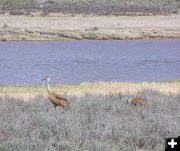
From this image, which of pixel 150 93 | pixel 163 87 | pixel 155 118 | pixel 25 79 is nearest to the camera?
pixel 155 118

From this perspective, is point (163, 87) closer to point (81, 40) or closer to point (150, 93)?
point (150, 93)

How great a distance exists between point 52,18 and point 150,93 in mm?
47694

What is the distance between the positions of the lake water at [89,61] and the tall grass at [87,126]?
13.8m

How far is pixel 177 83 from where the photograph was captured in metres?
24.6

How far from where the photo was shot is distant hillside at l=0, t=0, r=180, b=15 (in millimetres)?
73625

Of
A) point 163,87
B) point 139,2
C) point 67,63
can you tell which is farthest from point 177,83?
point 139,2

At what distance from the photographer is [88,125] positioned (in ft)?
40.3

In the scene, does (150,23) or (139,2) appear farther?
(139,2)

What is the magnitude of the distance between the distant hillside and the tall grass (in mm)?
56426

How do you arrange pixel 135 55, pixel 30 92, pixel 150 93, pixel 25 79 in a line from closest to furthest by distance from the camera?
1. pixel 150 93
2. pixel 30 92
3. pixel 25 79
4. pixel 135 55

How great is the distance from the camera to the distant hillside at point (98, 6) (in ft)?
242

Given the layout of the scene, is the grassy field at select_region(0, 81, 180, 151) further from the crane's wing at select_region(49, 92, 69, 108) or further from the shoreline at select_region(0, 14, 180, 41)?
the shoreline at select_region(0, 14, 180, 41)

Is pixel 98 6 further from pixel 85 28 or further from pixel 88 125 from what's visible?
pixel 88 125

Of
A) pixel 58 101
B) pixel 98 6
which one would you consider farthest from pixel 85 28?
pixel 58 101
